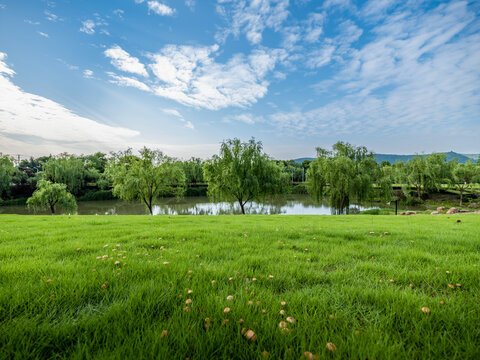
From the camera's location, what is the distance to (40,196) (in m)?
21.3

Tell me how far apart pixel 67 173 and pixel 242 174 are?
39264 millimetres

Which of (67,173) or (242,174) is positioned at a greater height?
(67,173)

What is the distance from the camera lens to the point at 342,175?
18531 mm

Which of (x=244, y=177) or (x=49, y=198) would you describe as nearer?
(x=244, y=177)

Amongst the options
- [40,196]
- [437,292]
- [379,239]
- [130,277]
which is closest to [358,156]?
[379,239]

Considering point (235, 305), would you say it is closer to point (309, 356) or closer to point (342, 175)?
point (309, 356)

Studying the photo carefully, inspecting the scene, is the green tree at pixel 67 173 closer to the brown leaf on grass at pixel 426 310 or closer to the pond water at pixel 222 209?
the pond water at pixel 222 209

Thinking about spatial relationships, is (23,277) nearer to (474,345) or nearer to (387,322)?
(387,322)

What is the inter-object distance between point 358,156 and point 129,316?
2277 centimetres

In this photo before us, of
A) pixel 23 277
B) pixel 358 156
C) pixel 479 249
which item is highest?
pixel 358 156


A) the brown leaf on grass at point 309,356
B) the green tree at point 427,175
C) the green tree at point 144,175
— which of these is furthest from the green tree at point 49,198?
the green tree at point 427,175

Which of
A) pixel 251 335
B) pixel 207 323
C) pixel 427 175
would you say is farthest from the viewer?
pixel 427 175

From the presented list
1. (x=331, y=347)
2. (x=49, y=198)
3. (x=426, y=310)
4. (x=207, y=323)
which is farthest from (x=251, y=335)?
(x=49, y=198)

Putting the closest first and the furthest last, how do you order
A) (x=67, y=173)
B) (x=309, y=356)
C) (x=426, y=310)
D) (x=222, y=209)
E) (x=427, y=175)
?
(x=309, y=356) → (x=426, y=310) → (x=222, y=209) → (x=427, y=175) → (x=67, y=173)
